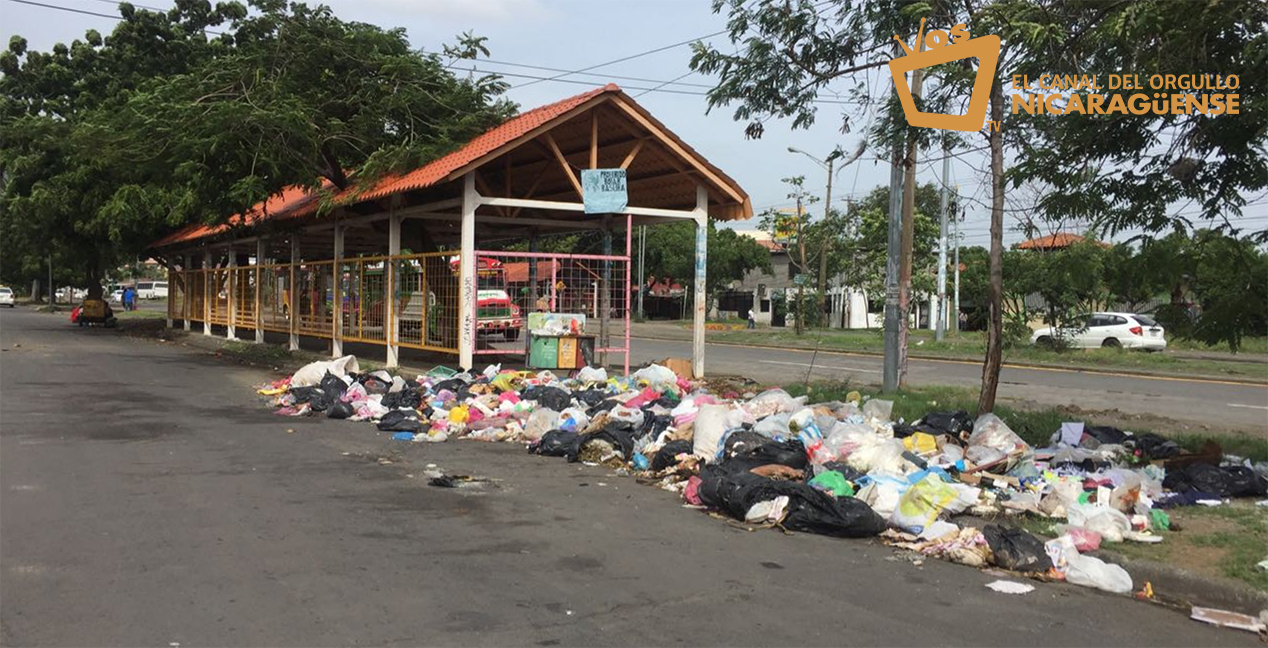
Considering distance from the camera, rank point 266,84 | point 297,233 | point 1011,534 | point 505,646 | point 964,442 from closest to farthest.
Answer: point 505,646, point 1011,534, point 964,442, point 266,84, point 297,233

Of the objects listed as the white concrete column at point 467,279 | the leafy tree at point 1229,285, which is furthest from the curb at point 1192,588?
the white concrete column at point 467,279

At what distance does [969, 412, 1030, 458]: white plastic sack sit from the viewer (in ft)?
25.5

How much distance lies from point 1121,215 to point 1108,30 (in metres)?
1.60

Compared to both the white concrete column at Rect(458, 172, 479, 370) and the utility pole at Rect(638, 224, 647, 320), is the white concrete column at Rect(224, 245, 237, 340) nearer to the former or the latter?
the white concrete column at Rect(458, 172, 479, 370)

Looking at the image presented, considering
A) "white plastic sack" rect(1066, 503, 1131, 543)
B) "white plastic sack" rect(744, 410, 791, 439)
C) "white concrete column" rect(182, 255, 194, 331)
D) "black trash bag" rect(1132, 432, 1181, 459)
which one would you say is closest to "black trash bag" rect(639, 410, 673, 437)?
"white plastic sack" rect(744, 410, 791, 439)

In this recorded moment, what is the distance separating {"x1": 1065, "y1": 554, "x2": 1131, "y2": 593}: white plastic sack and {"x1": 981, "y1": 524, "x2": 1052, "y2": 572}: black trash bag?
0.14m

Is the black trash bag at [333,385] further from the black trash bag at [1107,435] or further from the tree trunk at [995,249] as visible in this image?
the black trash bag at [1107,435]

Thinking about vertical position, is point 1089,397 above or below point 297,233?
below

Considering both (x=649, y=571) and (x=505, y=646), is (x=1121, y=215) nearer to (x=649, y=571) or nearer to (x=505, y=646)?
(x=649, y=571)

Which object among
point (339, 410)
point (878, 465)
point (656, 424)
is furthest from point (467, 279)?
point (878, 465)

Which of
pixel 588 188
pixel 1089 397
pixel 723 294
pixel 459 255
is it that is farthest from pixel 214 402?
pixel 723 294

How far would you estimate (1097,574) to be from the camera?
5.11 m

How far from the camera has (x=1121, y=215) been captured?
292 inches

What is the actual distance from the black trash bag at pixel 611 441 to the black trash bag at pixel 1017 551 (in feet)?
12.3
